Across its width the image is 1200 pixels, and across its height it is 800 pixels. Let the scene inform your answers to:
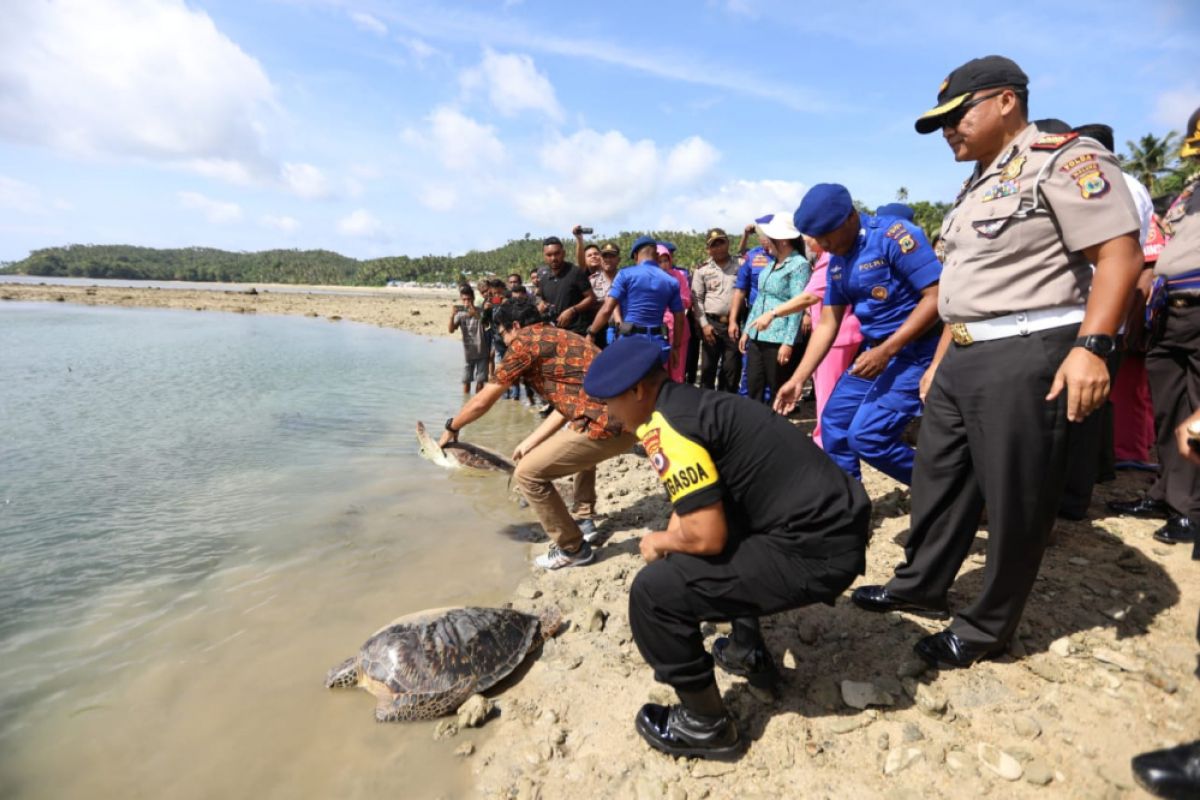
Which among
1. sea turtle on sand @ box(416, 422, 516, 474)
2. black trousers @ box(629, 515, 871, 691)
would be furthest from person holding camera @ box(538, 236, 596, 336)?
black trousers @ box(629, 515, 871, 691)

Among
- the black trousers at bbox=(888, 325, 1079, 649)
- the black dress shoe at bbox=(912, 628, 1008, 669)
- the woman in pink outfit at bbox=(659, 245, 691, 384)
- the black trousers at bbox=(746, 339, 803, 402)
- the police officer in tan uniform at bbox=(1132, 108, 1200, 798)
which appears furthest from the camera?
the woman in pink outfit at bbox=(659, 245, 691, 384)

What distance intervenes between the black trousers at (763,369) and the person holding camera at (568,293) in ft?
7.19

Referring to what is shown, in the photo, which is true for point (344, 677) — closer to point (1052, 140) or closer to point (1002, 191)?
point (1002, 191)

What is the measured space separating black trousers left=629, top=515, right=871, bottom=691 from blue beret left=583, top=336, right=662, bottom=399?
0.69m

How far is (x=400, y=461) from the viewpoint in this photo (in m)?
6.89

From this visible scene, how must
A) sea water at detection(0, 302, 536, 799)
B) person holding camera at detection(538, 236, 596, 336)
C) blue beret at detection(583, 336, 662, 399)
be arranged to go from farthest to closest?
person holding camera at detection(538, 236, 596, 336)
sea water at detection(0, 302, 536, 799)
blue beret at detection(583, 336, 662, 399)

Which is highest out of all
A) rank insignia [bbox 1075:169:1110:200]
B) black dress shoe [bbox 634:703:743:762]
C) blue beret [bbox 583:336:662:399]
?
rank insignia [bbox 1075:169:1110:200]

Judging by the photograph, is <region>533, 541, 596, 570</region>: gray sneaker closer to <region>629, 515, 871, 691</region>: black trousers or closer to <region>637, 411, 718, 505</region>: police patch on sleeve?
<region>629, 515, 871, 691</region>: black trousers

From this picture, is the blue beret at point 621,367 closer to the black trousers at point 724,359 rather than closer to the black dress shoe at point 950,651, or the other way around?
the black dress shoe at point 950,651

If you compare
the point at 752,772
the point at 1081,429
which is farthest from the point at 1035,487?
the point at 752,772

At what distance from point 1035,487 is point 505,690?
2.57 meters

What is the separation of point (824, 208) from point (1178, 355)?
231 centimetres

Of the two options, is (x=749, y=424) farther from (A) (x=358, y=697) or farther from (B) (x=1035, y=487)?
(A) (x=358, y=697)

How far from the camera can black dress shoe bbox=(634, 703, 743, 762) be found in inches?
87.0
